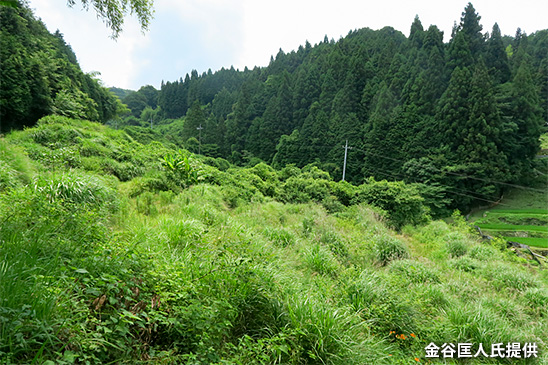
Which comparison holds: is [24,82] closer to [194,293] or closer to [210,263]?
[210,263]

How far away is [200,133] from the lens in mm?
48625

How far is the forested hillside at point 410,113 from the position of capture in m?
28.4

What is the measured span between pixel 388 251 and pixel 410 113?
3272cm

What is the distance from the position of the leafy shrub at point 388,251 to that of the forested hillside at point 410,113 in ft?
82.4

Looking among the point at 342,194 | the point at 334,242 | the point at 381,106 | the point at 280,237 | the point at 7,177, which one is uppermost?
the point at 381,106

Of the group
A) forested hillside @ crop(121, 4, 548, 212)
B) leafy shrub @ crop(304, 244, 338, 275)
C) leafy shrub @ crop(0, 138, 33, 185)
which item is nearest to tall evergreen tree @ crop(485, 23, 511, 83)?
forested hillside @ crop(121, 4, 548, 212)

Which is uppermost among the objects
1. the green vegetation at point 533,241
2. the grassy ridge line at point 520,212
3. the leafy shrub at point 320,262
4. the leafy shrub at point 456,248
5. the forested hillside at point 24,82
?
the forested hillside at point 24,82

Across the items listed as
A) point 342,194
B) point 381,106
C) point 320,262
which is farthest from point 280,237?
point 381,106

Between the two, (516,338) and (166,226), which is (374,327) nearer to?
(516,338)

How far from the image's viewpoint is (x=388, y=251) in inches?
263

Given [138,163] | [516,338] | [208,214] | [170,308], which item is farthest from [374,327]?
[138,163]

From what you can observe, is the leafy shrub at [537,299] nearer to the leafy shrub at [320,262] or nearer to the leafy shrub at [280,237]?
the leafy shrub at [320,262]

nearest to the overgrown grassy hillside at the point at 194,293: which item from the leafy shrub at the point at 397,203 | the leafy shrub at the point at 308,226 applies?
the leafy shrub at the point at 308,226

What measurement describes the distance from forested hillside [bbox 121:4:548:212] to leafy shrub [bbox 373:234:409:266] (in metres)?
25.1
